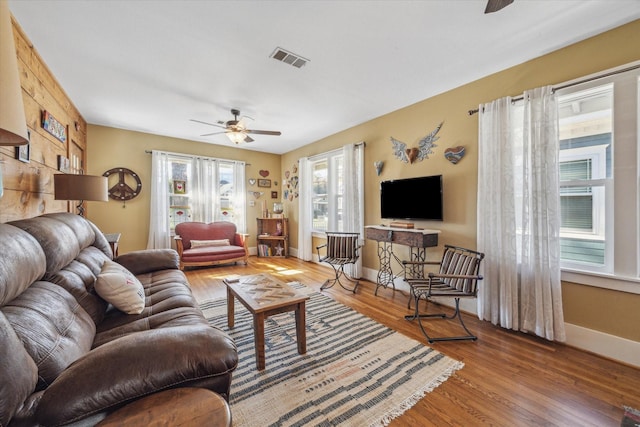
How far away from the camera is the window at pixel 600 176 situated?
75.2 inches

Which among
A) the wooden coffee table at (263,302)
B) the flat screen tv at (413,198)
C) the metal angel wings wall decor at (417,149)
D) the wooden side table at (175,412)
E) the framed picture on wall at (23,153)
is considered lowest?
the wooden coffee table at (263,302)

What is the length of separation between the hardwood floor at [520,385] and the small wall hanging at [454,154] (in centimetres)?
179

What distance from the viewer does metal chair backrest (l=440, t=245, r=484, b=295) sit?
7.40 ft

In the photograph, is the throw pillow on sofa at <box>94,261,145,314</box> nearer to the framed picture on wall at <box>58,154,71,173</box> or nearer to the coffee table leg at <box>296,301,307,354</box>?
the coffee table leg at <box>296,301,307,354</box>

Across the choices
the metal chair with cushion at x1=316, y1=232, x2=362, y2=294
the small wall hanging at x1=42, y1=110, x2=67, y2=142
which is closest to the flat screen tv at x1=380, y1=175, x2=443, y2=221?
the metal chair with cushion at x1=316, y1=232, x2=362, y2=294

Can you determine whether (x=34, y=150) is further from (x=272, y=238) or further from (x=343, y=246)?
(x=272, y=238)

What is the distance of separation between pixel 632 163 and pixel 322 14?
260 centimetres

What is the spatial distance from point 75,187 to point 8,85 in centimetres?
232

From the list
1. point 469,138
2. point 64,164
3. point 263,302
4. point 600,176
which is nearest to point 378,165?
point 469,138

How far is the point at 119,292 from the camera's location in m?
1.61

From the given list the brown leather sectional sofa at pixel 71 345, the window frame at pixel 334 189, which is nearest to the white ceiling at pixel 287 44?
the window frame at pixel 334 189

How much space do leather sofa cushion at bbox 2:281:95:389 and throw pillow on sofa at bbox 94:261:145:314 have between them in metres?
0.23

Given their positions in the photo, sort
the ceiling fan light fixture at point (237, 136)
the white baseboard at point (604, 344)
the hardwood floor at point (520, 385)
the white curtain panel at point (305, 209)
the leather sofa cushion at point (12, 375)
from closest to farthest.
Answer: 1. the leather sofa cushion at point (12, 375)
2. the hardwood floor at point (520, 385)
3. the white baseboard at point (604, 344)
4. the ceiling fan light fixture at point (237, 136)
5. the white curtain panel at point (305, 209)

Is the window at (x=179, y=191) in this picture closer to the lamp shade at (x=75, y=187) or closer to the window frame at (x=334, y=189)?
the lamp shade at (x=75, y=187)
